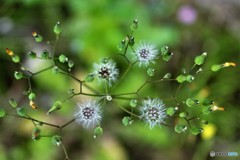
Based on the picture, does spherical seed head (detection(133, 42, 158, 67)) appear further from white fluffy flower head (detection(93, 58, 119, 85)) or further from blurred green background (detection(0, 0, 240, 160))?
blurred green background (detection(0, 0, 240, 160))

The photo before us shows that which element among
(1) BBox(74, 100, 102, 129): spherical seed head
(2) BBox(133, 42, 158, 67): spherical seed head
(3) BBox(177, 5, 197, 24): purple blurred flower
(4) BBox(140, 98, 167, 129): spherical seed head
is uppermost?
(3) BBox(177, 5, 197, 24): purple blurred flower

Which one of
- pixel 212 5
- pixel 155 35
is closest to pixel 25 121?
pixel 155 35

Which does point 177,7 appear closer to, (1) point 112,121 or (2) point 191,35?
(2) point 191,35

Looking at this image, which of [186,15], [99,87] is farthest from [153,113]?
[186,15]

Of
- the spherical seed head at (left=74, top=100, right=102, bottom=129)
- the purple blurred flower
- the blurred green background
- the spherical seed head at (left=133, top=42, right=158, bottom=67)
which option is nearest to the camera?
the spherical seed head at (left=74, top=100, right=102, bottom=129)

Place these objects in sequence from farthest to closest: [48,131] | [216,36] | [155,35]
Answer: [216,36] < [155,35] < [48,131]

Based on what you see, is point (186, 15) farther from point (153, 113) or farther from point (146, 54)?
point (153, 113)

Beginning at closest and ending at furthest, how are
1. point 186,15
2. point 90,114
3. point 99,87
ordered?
point 90,114
point 99,87
point 186,15

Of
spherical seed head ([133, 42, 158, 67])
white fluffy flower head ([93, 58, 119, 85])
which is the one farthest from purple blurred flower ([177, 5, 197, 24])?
white fluffy flower head ([93, 58, 119, 85])
